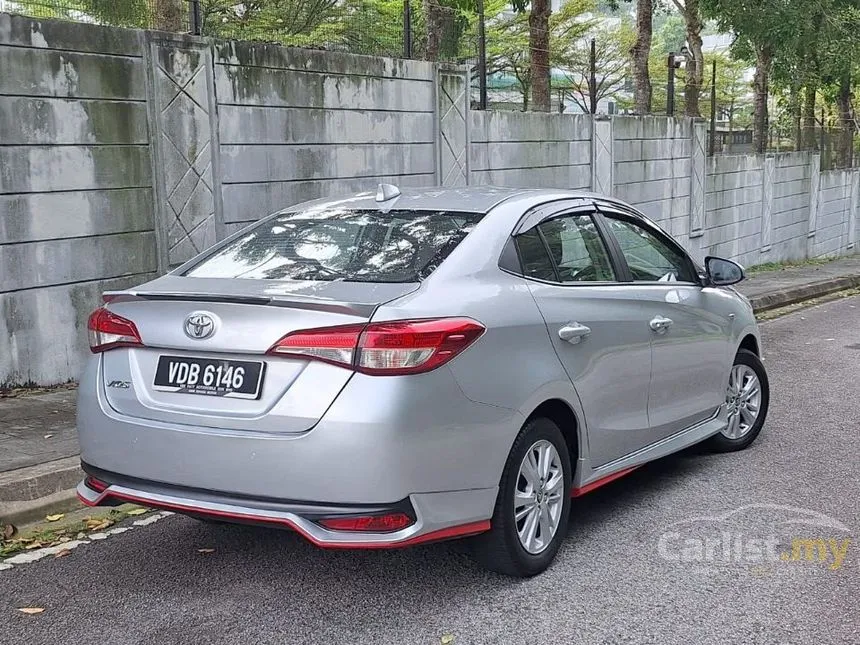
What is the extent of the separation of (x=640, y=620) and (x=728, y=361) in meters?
2.55

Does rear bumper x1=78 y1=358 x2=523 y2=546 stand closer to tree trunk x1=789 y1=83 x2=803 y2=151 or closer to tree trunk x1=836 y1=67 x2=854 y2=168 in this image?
tree trunk x1=789 y1=83 x2=803 y2=151

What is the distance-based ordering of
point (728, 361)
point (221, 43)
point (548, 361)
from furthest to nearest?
1. point (221, 43)
2. point (728, 361)
3. point (548, 361)

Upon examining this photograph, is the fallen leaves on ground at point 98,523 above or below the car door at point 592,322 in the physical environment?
below

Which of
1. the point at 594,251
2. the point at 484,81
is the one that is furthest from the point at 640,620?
the point at 484,81

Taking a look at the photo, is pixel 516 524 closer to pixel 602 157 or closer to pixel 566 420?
pixel 566 420

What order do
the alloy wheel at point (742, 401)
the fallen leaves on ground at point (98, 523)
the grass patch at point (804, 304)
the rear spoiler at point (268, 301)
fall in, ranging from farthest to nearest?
the grass patch at point (804, 304), the alloy wheel at point (742, 401), the fallen leaves on ground at point (98, 523), the rear spoiler at point (268, 301)

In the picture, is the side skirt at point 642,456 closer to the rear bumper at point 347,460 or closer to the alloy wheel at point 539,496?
the alloy wheel at point 539,496

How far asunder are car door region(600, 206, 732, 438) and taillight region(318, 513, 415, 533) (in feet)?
6.47

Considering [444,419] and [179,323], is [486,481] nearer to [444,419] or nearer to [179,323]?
[444,419]

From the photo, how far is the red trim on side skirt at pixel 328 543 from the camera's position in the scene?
360cm

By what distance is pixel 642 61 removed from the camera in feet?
61.2

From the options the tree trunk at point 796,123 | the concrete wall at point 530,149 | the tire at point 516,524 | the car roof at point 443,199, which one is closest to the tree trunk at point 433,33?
the concrete wall at point 530,149

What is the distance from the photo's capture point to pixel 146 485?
389 cm
